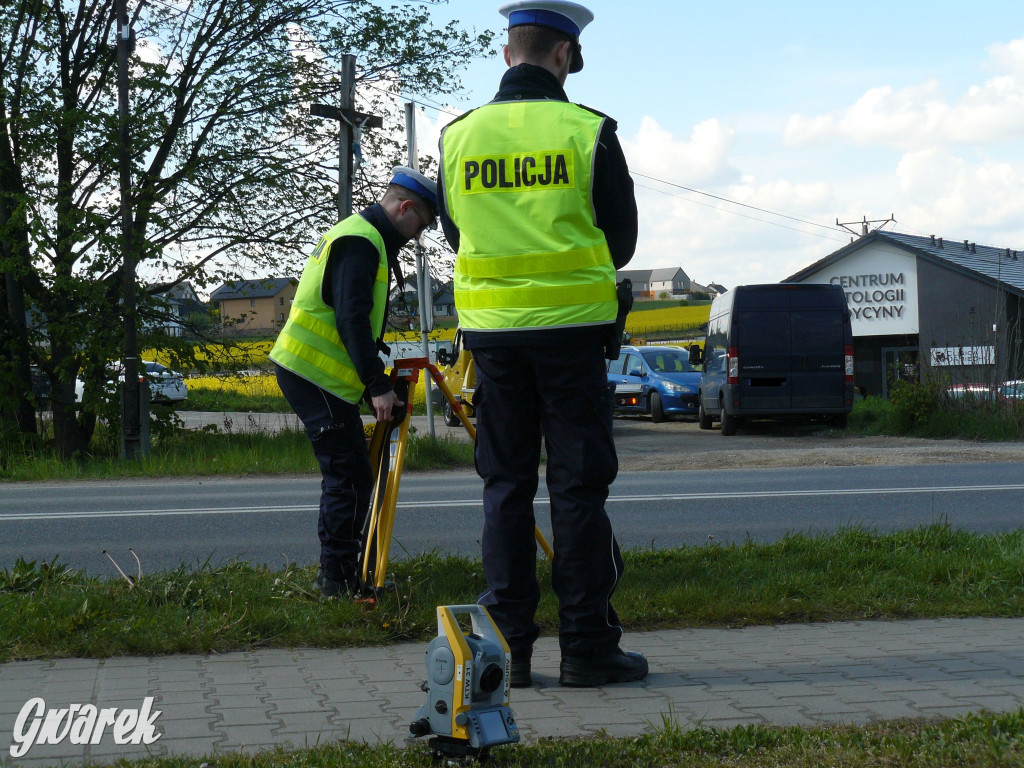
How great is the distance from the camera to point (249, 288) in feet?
55.7

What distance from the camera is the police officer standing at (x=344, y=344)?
492 centimetres

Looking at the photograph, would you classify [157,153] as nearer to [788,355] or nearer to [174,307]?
[174,307]

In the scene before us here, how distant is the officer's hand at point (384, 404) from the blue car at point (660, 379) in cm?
1845

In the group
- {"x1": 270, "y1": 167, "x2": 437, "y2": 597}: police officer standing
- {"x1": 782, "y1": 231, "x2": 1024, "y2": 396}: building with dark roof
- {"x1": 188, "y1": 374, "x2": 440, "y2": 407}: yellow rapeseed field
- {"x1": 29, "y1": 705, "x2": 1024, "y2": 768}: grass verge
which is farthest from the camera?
{"x1": 782, "y1": 231, "x2": 1024, "y2": 396}: building with dark roof

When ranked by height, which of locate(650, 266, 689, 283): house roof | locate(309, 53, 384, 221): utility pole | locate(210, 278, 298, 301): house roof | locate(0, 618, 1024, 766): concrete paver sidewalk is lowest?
locate(0, 618, 1024, 766): concrete paver sidewalk

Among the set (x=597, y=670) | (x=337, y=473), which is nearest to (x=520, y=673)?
(x=597, y=670)

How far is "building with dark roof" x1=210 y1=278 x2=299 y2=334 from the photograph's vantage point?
1670 centimetres

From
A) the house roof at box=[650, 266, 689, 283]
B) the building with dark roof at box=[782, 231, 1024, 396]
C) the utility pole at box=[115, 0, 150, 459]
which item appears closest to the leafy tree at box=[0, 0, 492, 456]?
the utility pole at box=[115, 0, 150, 459]

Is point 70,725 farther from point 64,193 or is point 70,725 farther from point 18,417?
point 18,417

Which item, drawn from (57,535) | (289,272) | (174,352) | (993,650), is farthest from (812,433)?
(993,650)

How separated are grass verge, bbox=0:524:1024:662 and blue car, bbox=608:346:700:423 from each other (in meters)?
17.3

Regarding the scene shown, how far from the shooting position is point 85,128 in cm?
1493

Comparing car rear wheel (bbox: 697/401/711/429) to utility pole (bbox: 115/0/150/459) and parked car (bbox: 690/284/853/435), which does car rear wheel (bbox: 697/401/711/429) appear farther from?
utility pole (bbox: 115/0/150/459)

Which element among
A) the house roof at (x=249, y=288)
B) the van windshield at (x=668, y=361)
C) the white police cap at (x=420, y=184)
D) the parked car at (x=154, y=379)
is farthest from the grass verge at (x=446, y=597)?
the van windshield at (x=668, y=361)
